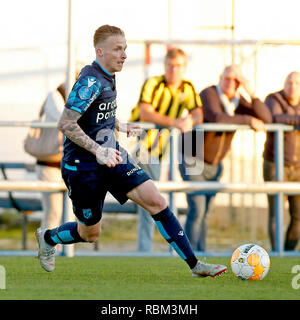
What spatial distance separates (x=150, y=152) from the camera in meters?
8.98

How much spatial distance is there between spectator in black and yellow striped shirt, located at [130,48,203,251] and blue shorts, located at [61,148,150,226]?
2.31m

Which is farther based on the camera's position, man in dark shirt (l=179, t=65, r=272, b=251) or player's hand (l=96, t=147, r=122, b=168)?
man in dark shirt (l=179, t=65, r=272, b=251)

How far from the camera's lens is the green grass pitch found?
5.74 meters

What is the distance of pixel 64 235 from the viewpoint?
710cm

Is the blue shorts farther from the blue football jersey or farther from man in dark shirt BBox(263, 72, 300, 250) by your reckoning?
man in dark shirt BBox(263, 72, 300, 250)

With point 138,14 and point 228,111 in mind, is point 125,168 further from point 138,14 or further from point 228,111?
point 138,14

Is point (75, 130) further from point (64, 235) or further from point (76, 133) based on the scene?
point (64, 235)

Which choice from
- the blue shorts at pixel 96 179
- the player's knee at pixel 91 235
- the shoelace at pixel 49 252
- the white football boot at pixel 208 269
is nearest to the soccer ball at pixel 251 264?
the white football boot at pixel 208 269

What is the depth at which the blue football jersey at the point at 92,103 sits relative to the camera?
20.6ft

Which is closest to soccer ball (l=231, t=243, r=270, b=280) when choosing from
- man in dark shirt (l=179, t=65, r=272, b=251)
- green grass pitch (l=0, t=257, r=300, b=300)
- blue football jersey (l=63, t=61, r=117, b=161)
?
green grass pitch (l=0, t=257, r=300, b=300)

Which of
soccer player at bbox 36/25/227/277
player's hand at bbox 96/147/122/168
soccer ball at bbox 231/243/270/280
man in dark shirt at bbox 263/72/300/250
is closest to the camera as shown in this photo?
player's hand at bbox 96/147/122/168

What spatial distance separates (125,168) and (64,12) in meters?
6.44

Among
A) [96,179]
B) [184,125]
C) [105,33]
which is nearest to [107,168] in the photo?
[96,179]
